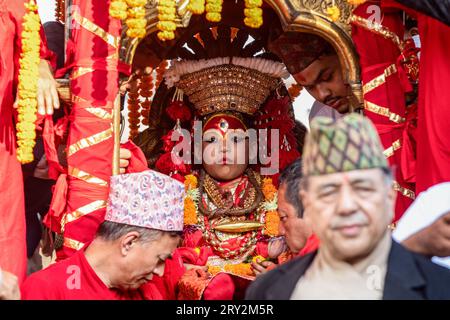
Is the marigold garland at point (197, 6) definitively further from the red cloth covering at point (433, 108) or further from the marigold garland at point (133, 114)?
the marigold garland at point (133, 114)

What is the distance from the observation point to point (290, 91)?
207 inches

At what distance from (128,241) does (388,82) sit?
4.98 ft

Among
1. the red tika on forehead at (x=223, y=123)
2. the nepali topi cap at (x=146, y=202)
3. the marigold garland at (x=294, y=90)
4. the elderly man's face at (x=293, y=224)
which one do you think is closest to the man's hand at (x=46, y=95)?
the nepali topi cap at (x=146, y=202)

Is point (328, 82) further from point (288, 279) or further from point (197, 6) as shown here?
point (288, 279)

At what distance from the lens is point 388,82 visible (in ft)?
13.8

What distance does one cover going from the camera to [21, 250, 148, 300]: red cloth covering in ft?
11.1

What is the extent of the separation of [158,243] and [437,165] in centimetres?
123

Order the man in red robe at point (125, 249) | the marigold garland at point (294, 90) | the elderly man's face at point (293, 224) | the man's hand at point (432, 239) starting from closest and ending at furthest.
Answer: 1. the man's hand at point (432, 239)
2. the elderly man's face at point (293, 224)
3. the man in red robe at point (125, 249)
4. the marigold garland at point (294, 90)

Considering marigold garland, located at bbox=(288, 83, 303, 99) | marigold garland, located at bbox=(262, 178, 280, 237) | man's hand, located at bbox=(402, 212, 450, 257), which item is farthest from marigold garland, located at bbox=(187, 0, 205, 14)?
man's hand, located at bbox=(402, 212, 450, 257)

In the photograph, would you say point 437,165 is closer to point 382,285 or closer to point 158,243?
point 158,243

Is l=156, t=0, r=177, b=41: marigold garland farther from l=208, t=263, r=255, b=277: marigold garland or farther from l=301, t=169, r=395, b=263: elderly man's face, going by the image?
l=301, t=169, r=395, b=263: elderly man's face

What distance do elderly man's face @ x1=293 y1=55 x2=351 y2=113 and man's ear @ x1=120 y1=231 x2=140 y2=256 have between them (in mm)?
1687

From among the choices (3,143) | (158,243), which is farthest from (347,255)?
(3,143)

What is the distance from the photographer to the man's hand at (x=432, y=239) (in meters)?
2.47
